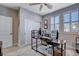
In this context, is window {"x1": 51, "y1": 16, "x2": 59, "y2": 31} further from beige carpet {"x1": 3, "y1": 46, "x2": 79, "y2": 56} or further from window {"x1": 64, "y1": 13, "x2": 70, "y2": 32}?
beige carpet {"x1": 3, "y1": 46, "x2": 79, "y2": 56}

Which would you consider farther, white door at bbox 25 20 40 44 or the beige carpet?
white door at bbox 25 20 40 44

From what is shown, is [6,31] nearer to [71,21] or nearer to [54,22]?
[54,22]

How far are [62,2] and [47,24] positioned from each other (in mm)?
531

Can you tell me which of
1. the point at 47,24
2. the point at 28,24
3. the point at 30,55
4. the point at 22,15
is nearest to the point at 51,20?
the point at 47,24

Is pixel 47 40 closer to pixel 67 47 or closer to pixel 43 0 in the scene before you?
pixel 67 47

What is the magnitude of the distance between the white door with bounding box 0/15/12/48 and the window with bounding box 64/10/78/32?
115cm

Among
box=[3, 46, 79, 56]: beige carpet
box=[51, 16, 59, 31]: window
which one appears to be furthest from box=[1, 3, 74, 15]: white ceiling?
box=[3, 46, 79, 56]: beige carpet

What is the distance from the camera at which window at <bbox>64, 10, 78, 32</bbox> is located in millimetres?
1601

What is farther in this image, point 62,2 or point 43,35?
point 43,35

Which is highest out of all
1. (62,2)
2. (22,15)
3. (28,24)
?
(62,2)

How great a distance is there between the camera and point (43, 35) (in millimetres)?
1787

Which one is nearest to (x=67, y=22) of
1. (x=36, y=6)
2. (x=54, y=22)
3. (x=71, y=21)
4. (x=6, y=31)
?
(x=71, y=21)

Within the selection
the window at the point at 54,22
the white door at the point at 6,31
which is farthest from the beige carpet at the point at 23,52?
the window at the point at 54,22

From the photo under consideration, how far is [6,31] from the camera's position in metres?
1.69
